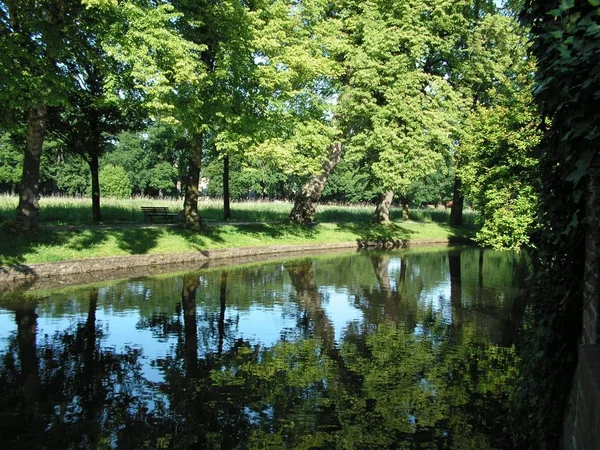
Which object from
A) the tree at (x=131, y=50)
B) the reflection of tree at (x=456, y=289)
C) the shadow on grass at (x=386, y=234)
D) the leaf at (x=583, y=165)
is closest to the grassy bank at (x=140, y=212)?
the shadow on grass at (x=386, y=234)

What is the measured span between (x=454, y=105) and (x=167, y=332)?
26369 mm

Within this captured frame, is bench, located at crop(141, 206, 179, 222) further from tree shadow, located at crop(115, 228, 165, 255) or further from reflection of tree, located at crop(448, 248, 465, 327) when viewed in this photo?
reflection of tree, located at crop(448, 248, 465, 327)

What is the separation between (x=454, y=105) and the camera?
32.6m

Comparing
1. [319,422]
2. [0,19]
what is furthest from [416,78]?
[319,422]

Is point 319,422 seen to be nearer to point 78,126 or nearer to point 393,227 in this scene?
point 78,126

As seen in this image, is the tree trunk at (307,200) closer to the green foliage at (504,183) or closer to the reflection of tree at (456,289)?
the reflection of tree at (456,289)

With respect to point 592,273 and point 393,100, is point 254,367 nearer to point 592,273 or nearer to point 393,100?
point 592,273

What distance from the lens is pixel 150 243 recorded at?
74.2 feet

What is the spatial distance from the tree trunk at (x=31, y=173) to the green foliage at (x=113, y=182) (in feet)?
152

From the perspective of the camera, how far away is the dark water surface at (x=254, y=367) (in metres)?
6.41

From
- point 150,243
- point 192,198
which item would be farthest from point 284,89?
point 150,243

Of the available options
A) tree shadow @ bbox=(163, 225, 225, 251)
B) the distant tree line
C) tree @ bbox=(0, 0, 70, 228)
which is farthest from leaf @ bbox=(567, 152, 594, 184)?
tree shadow @ bbox=(163, 225, 225, 251)

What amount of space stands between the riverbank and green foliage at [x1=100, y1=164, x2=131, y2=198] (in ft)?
125

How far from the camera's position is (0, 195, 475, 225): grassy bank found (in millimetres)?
28016
